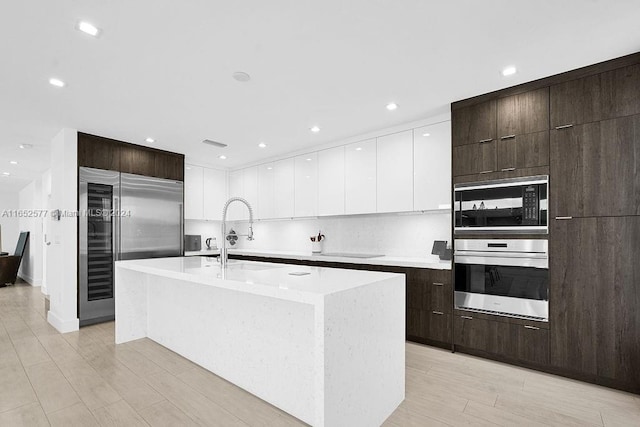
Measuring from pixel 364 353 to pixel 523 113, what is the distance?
8.17 ft

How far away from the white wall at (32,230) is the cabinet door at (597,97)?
8.62m

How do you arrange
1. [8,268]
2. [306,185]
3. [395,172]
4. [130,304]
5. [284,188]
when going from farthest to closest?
[8,268] < [284,188] < [306,185] < [395,172] < [130,304]

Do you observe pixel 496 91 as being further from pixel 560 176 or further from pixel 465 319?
pixel 465 319

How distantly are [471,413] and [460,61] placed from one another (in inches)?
98.9

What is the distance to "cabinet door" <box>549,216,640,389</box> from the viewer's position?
7.87 ft

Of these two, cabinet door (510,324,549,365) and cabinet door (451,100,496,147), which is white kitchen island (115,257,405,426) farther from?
cabinet door (451,100,496,147)

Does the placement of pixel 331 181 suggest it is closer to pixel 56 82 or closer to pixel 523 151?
pixel 523 151

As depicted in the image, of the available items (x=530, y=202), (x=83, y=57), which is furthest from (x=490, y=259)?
(x=83, y=57)

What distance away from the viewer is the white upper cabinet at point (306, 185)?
15.8 ft

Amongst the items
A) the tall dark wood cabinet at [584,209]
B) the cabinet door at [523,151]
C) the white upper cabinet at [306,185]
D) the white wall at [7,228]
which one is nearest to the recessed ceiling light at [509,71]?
the tall dark wood cabinet at [584,209]

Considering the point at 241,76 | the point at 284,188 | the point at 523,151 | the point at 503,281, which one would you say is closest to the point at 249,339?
the point at 241,76

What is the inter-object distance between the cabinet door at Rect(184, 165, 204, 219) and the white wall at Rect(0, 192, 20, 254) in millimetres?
6879

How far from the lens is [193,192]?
18.4 feet

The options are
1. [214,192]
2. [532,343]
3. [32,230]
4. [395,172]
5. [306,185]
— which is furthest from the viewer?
[32,230]
